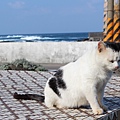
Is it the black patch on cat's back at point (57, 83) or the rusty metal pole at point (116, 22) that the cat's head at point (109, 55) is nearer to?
the black patch on cat's back at point (57, 83)

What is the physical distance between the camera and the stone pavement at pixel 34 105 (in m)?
5.80

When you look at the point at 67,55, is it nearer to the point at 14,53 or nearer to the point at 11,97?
the point at 14,53

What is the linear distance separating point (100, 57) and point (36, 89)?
3137mm

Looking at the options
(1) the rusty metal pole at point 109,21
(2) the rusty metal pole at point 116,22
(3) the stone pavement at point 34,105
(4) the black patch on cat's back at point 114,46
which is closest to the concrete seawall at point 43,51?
(1) the rusty metal pole at point 109,21

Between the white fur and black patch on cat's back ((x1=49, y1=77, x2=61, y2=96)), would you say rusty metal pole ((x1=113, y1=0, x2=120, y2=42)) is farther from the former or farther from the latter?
the white fur

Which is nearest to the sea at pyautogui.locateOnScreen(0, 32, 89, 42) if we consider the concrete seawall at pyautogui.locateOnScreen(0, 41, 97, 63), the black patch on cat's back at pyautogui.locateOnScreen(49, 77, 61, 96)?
the concrete seawall at pyautogui.locateOnScreen(0, 41, 97, 63)

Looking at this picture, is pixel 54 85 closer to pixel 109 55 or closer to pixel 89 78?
pixel 89 78

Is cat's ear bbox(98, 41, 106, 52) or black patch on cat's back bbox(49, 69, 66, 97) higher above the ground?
cat's ear bbox(98, 41, 106, 52)

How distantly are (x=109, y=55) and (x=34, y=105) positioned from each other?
74.1 inches

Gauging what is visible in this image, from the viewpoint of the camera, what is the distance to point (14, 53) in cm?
1599

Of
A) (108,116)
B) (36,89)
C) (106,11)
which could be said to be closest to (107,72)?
(108,116)

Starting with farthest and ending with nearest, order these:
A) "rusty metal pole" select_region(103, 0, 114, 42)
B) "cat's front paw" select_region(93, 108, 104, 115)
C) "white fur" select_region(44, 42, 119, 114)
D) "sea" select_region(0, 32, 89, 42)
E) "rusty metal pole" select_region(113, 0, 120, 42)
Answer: "sea" select_region(0, 32, 89, 42) → "rusty metal pole" select_region(113, 0, 120, 42) → "rusty metal pole" select_region(103, 0, 114, 42) → "cat's front paw" select_region(93, 108, 104, 115) → "white fur" select_region(44, 42, 119, 114)

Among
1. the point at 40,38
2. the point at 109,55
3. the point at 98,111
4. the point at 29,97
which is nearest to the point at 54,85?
the point at 98,111

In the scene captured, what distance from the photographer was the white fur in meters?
5.38
